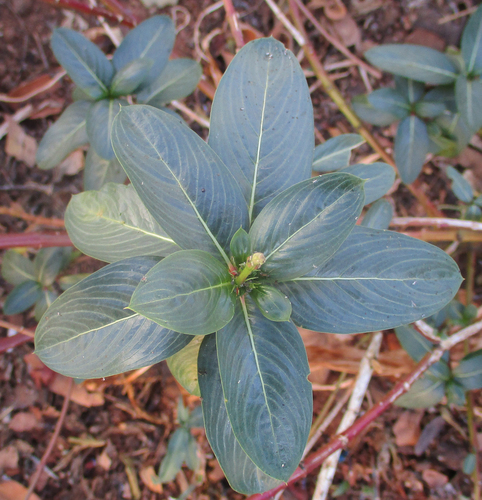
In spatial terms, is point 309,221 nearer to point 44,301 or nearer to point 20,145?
point 44,301

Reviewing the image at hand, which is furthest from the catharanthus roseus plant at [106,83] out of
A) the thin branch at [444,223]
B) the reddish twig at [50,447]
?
the thin branch at [444,223]

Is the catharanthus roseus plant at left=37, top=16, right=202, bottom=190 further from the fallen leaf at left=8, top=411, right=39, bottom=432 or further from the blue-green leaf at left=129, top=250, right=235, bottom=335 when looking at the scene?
the fallen leaf at left=8, top=411, right=39, bottom=432

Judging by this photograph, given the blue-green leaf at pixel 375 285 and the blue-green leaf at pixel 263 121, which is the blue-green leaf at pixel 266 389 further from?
the blue-green leaf at pixel 263 121

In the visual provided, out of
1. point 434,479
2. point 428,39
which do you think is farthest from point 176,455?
point 428,39

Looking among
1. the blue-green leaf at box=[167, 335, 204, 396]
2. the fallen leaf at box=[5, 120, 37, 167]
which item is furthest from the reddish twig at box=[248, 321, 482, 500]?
the fallen leaf at box=[5, 120, 37, 167]

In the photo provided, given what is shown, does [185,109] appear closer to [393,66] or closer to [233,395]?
[393,66]

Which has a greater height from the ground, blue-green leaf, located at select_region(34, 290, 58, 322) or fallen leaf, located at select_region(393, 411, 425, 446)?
blue-green leaf, located at select_region(34, 290, 58, 322)
